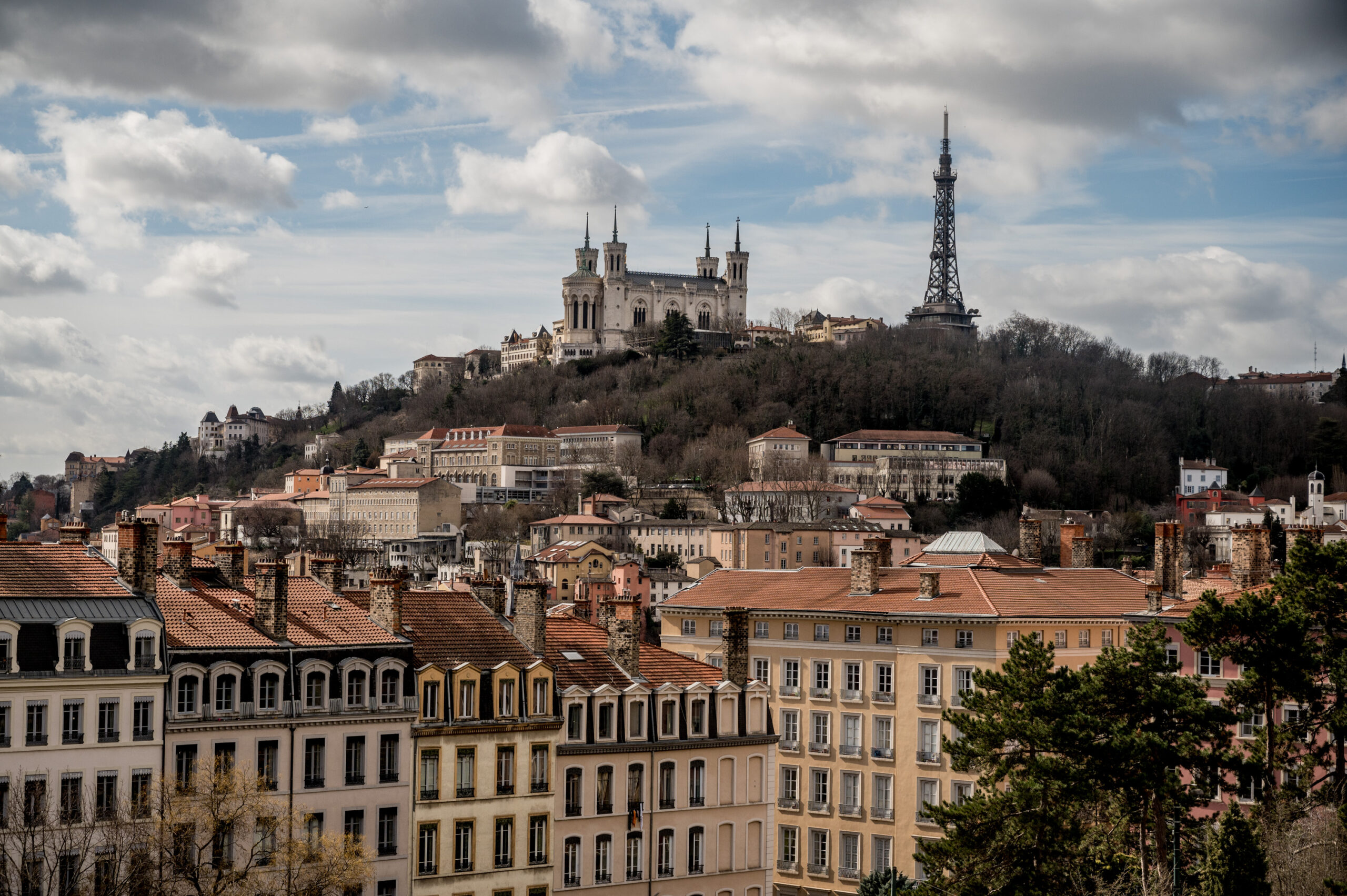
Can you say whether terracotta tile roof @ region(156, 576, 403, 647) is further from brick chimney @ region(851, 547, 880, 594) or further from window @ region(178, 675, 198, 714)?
brick chimney @ region(851, 547, 880, 594)

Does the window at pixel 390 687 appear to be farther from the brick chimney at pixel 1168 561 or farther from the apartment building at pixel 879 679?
the brick chimney at pixel 1168 561

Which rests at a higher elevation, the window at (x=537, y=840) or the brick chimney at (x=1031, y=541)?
the brick chimney at (x=1031, y=541)

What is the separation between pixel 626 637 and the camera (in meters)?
37.3

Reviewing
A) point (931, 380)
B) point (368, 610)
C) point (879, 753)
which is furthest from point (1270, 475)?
point (368, 610)

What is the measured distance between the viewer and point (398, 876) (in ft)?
109

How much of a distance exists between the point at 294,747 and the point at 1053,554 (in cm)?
9767

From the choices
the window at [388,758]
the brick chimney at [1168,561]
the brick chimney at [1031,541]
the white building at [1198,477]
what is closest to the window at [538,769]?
the window at [388,758]

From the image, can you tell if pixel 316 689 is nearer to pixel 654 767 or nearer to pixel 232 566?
pixel 232 566

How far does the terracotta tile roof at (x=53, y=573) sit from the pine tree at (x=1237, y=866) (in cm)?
1930

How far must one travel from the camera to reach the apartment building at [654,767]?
116 ft

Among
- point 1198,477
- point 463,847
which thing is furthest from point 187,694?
point 1198,477

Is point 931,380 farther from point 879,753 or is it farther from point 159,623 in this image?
point 159,623

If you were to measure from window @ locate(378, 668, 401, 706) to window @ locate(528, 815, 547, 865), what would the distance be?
376 centimetres

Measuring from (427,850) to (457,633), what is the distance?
15.0 feet
